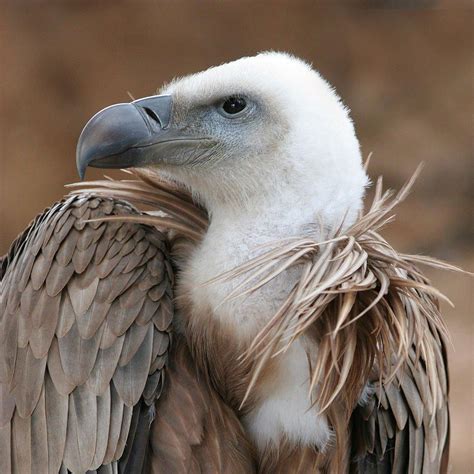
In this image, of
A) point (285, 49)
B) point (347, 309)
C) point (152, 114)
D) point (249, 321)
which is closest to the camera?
point (347, 309)

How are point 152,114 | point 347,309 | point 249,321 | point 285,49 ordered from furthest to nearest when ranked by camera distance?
point 285,49, point 152,114, point 249,321, point 347,309

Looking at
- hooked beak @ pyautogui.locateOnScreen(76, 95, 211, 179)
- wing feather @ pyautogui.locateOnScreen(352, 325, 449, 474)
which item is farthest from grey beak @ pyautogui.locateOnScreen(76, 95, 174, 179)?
wing feather @ pyautogui.locateOnScreen(352, 325, 449, 474)

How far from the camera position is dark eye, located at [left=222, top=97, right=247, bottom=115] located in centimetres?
235

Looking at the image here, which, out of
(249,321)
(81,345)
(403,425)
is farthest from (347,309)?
(81,345)

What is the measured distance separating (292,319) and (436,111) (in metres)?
4.67

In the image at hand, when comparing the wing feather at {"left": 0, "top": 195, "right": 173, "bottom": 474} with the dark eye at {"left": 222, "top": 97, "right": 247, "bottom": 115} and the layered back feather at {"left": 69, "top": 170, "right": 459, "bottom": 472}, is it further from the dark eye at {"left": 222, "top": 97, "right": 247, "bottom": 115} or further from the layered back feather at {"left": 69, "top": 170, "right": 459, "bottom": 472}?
the dark eye at {"left": 222, "top": 97, "right": 247, "bottom": 115}

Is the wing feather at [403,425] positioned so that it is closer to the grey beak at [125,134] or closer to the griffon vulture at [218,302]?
the griffon vulture at [218,302]

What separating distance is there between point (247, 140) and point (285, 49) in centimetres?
422

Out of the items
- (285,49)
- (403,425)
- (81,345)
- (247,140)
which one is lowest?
(403,425)

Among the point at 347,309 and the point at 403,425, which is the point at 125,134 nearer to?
the point at 347,309

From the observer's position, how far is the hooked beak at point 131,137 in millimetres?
2229

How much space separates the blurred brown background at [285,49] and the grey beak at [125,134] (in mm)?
4026

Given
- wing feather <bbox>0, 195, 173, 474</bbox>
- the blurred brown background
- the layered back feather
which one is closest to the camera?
the layered back feather

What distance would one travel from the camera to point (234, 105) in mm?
2355
